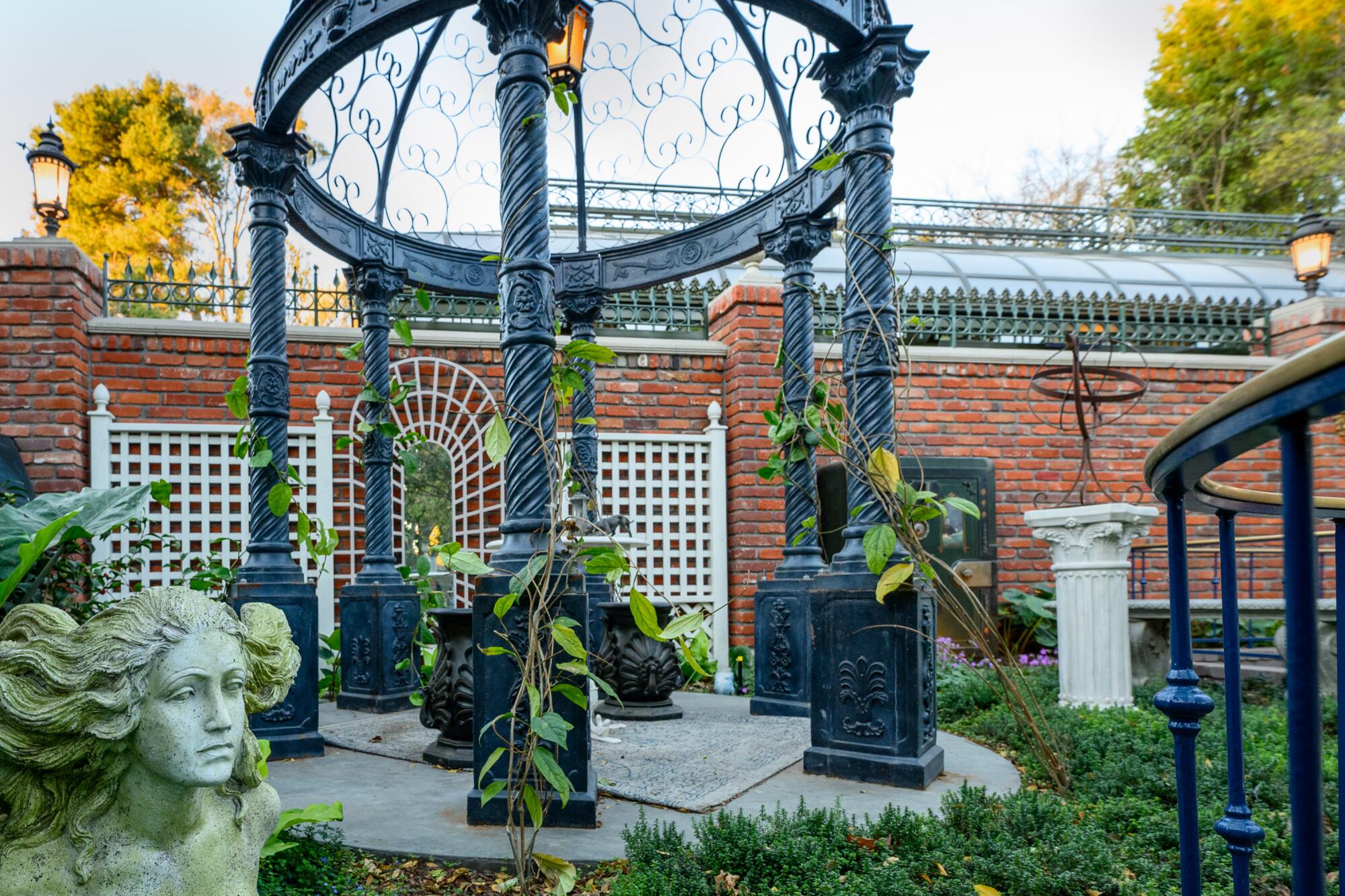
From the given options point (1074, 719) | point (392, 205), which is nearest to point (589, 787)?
point (1074, 719)

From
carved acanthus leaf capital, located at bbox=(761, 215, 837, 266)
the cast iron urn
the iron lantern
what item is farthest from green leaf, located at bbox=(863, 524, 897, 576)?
the iron lantern

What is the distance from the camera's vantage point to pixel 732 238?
17.8 feet

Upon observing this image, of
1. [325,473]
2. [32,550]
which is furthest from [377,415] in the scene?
[32,550]

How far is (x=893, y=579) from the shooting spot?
9.80 ft

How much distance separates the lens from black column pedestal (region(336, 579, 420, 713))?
16.3 feet

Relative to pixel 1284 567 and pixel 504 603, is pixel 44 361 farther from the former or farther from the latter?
pixel 1284 567

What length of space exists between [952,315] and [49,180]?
23.9 ft

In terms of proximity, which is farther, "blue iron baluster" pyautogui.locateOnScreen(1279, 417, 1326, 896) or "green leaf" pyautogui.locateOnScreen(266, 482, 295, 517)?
"green leaf" pyautogui.locateOnScreen(266, 482, 295, 517)

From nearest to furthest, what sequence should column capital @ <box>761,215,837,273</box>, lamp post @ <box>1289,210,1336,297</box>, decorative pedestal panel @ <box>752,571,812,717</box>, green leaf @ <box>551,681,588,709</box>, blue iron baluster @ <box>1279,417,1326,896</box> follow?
blue iron baluster @ <box>1279,417,1326,896</box> < green leaf @ <box>551,681,588,709</box> < decorative pedestal panel @ <box>752,571,812,717</box> < column capital @ <box>761,215,837,273</box> < lamp post @ <box>1289,210,1336,297</box>

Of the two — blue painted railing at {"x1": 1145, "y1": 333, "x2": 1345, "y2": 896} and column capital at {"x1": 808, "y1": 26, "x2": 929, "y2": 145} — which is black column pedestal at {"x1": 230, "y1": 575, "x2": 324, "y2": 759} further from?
blue painted railing at {"x1": 1145, "y1": 333, "x2": 1345, "y2": 896}

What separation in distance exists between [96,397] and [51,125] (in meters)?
2.43

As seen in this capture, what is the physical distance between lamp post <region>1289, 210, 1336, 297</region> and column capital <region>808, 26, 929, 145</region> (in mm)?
7297

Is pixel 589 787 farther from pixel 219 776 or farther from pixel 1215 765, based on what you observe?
pixel 1215 765

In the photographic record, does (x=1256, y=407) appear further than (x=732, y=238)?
No
